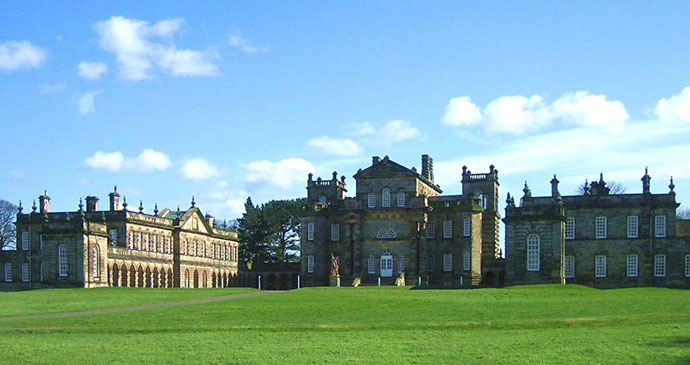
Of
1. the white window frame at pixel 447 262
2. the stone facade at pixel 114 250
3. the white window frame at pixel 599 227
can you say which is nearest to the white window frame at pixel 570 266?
the white window frame at pixel 599 227

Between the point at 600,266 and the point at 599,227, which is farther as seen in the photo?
the point at 600,266

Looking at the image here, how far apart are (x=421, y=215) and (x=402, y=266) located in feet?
15.4

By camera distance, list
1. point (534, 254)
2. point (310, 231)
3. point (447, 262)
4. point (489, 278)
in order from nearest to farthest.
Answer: point (534, 254) → point (489, 278) → point (447, 262) → point (310, 231)

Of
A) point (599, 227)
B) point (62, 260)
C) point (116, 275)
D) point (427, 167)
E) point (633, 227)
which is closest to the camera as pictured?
point (633, 227)

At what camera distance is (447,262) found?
81750 mm

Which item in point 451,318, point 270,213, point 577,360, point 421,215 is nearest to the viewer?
point 577,360

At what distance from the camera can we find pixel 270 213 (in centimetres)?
11212

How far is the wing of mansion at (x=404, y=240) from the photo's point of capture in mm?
68750

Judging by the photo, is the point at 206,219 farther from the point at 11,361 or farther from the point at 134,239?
the point at 11,361

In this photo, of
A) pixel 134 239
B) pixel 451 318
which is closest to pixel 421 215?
pixel 134 239

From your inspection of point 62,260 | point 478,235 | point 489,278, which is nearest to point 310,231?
point 478,235

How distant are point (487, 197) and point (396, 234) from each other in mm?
10284

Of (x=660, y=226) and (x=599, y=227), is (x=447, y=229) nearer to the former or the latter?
(x=599, y=227)

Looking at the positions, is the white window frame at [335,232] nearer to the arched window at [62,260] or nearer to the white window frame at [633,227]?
the arched window at [62,260]
